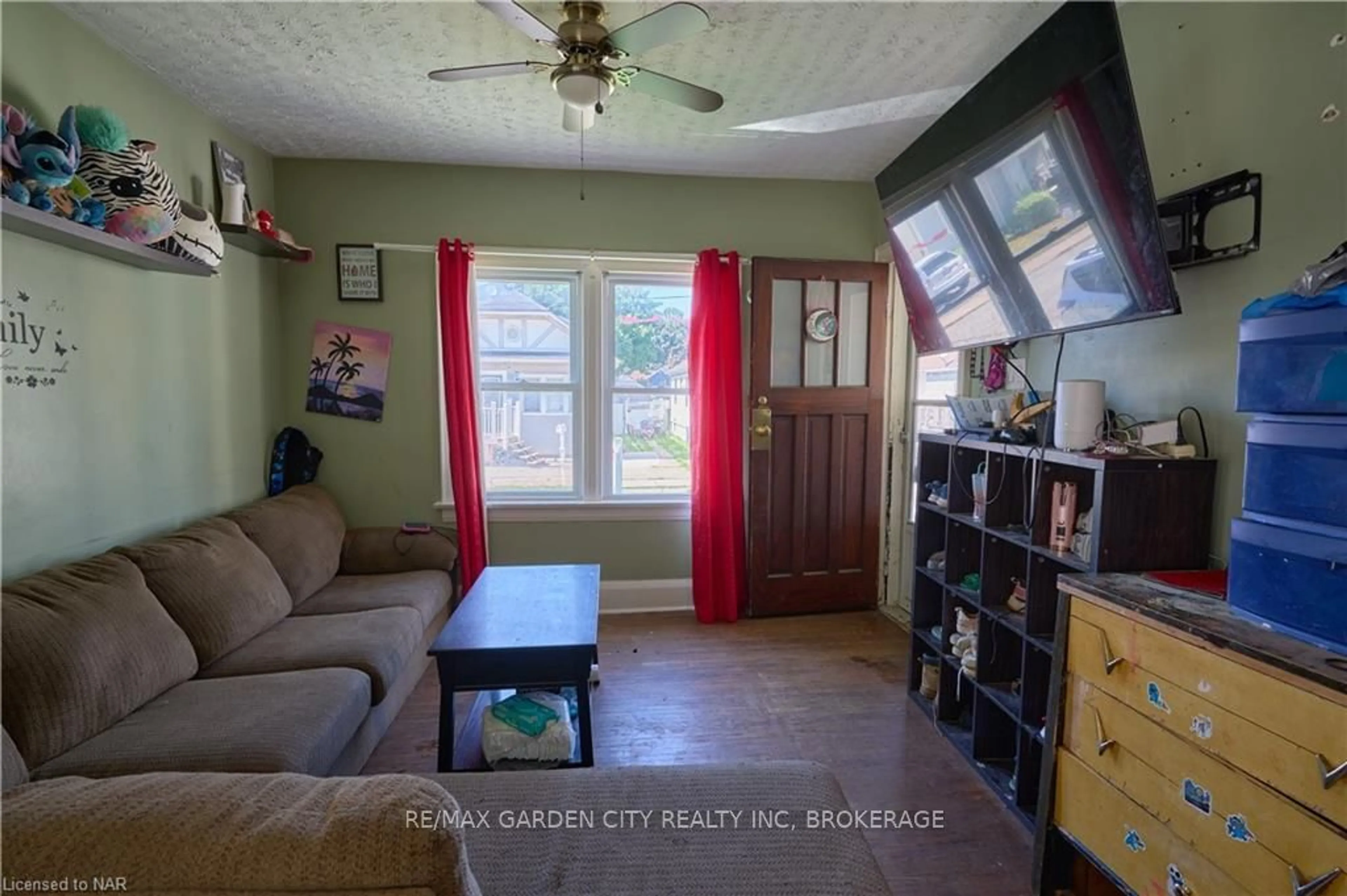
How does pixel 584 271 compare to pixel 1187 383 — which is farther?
pixel 584 271

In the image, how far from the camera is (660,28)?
167 centimetres

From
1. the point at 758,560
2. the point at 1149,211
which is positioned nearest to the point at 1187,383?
the point at 1149,211

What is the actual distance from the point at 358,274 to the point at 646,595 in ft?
8.03

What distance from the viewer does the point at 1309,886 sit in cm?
99

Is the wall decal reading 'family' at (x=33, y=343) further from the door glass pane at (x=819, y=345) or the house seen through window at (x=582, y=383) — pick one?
the door glass pane at (x=819, y=345)

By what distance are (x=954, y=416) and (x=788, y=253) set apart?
1645mm

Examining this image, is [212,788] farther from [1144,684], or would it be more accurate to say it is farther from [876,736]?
[876,736]

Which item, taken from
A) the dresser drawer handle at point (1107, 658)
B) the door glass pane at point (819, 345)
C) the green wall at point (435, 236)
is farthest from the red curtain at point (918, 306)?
the dresser drawer handle at point (1107, 658)

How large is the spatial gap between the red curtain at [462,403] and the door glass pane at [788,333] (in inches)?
67.6

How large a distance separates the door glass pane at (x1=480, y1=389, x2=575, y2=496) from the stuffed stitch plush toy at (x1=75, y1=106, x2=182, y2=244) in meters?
1.67

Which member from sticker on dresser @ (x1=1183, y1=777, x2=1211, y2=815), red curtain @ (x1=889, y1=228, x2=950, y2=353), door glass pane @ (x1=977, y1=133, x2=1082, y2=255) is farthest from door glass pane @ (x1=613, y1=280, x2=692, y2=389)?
sticker on dresser @ (x1=1183, y1=777, x2=1211, y2=815)

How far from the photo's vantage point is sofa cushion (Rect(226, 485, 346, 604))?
99.6 inches

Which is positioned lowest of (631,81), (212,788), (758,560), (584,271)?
(758,560)

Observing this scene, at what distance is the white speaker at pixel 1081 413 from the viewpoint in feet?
5.57
